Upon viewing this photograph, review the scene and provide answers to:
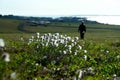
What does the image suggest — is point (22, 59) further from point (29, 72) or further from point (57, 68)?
point (29, 72)

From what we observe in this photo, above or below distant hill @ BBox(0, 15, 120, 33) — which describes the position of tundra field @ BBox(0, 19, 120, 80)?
above

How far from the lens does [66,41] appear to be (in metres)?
19.3

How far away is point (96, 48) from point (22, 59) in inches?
297

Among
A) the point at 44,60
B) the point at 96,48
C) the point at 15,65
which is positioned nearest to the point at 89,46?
the point at 96,48

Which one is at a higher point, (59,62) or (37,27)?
(59,62)

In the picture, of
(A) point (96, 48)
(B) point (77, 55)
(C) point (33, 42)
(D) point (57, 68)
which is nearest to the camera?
(D) point (57, 68)

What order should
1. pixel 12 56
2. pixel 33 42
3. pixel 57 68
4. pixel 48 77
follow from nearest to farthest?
pixel 48 77 < pixel 57 68 < pixel 12 56 < pixel 33 42

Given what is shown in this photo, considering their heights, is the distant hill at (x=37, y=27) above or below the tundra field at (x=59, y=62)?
below

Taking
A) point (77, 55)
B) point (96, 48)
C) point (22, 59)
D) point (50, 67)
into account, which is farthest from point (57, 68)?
point (96, 48)

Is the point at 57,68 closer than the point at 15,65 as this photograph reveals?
No

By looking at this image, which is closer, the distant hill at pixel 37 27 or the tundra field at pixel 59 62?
the tundra field at pixel 59 62

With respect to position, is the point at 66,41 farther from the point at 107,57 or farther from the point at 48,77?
the point at 48,77

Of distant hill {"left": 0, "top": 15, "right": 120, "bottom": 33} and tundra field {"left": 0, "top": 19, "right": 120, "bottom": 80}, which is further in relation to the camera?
distant hill {"left": 0, "top": 15, "right": 120, "bottom": 33}

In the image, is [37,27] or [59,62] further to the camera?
[37,27]
